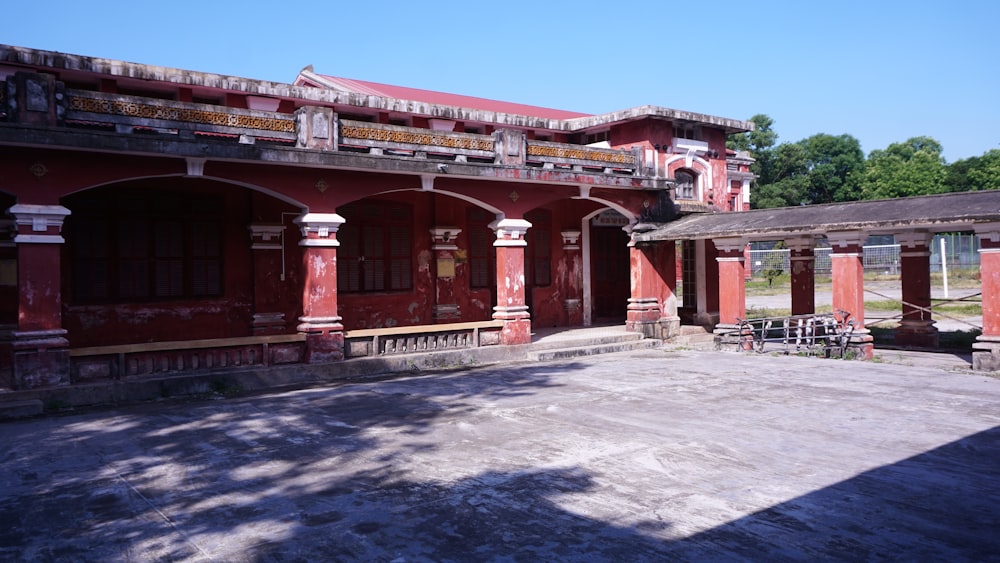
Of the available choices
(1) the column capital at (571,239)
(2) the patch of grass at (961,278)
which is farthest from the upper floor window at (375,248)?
(2) the patch of grass at (961,278)

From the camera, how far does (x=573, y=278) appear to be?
57.8 ft

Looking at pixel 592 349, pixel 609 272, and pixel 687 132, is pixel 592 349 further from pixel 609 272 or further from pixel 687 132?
pixel 687 132

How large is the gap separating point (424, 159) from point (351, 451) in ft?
21.8

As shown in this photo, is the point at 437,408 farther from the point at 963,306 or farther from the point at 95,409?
the point at 963,306

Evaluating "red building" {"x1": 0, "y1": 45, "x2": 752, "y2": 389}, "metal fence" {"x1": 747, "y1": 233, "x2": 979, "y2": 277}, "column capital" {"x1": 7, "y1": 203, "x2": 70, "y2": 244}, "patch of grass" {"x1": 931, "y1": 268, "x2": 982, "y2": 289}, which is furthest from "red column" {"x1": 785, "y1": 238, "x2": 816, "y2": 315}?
"metal fence" {"x1": 747, "y1": 233, "x2": 979, "y2": 277}

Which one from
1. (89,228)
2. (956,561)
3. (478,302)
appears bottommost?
(956,561)

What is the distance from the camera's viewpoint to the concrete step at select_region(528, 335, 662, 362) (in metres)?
13.9

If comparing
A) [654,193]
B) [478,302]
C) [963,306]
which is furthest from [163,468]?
[963,306]

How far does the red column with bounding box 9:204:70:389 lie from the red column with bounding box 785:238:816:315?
13314 millimetres

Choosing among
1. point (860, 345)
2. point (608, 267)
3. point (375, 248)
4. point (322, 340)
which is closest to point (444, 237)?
point (375, 248)

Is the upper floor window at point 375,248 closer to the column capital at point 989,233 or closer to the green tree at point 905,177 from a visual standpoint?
the column capital at point 989,233

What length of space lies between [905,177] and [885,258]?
13.5 m

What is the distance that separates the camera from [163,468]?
6.59m

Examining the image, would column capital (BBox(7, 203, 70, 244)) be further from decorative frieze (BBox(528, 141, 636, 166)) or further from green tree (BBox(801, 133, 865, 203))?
green tree (BBox(801, 133, 865, 203))
